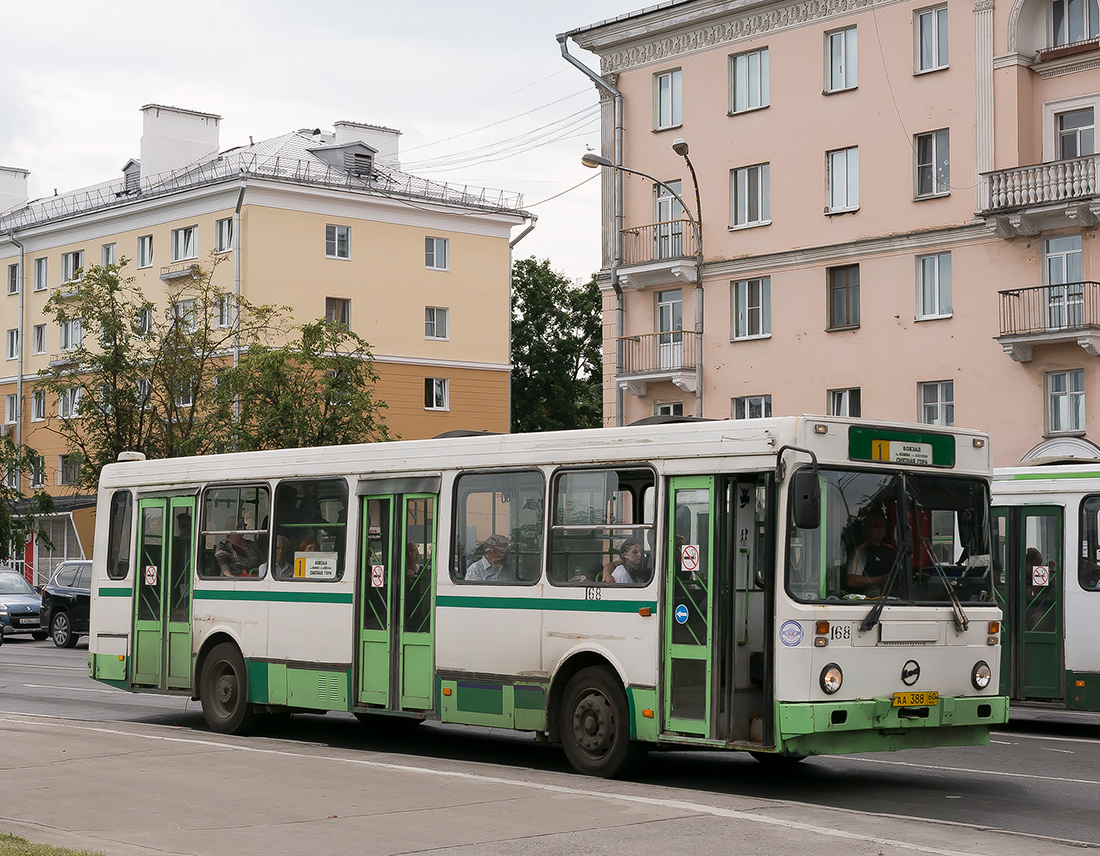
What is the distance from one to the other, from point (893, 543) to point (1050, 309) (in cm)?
2334

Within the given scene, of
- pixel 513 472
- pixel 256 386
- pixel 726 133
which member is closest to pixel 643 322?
pixel 726 133

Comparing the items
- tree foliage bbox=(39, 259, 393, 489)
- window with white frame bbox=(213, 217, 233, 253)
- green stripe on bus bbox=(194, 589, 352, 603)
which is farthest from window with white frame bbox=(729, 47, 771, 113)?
green stripe on bus bbox=(194, 589, 352, 603)

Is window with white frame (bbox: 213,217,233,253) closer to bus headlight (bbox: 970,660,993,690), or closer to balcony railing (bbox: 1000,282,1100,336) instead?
balcony railing (bbox: 1000,282,1100,336)

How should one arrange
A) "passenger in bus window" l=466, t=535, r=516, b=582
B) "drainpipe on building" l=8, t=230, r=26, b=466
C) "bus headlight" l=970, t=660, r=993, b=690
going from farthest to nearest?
"drainpipe on building" l=8, t=230, r=26, b=466 < "passenger in bus window" l=466, t=535, r=516, b=582 < "bus headlight" l=970, t=660, r=993, b=690

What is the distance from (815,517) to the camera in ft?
37.0

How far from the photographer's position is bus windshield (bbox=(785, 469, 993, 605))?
1164 centimetres

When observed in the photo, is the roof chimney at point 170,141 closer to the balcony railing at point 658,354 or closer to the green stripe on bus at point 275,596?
the balcony railing at point 658,354

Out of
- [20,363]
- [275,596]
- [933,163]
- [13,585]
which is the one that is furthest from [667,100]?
[20,363]

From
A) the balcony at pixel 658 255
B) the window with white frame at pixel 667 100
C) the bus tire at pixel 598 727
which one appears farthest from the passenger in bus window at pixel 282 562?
the window with white frame at pixel 667 100

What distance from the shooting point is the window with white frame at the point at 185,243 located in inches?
2302

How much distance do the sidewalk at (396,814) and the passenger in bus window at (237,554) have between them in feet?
10.4

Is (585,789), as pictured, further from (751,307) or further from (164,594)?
(751,307)

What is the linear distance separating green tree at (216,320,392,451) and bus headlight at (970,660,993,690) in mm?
28693

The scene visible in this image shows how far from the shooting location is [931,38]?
3600 cm
